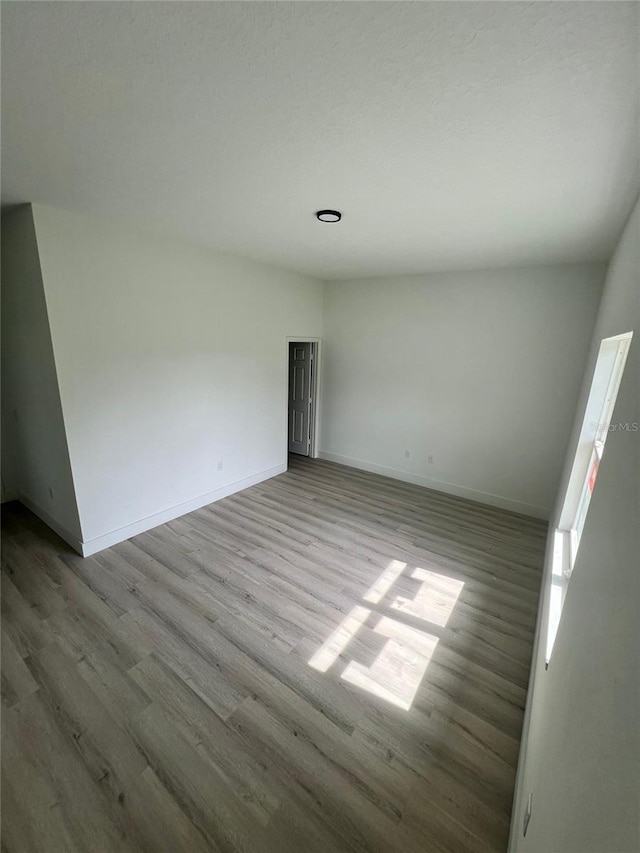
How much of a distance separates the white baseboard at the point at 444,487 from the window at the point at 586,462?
136 centimetres

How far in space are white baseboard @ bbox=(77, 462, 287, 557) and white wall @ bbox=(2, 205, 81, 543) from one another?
0.63 ft

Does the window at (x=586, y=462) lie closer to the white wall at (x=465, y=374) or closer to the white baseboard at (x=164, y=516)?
the white wall at (x=465, y=374)

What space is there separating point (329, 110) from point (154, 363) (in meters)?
2.65

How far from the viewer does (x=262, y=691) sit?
6.34 ft

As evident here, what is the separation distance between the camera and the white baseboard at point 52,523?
3.09 m

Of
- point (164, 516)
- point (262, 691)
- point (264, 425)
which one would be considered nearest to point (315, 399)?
point (264, 425)

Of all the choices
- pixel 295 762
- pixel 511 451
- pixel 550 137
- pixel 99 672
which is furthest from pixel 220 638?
pixel 511 451

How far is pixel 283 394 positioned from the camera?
16.0 ft

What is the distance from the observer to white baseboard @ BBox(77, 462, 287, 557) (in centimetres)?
310

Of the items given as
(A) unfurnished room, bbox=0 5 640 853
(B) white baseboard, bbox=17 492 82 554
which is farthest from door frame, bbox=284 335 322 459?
(B) white baseboard, bbox=17 492 82 554

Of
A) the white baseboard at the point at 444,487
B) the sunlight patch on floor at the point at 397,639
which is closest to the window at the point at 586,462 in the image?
the sunlight patch on floor at the point at 397,639

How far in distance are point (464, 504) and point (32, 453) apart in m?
4.82

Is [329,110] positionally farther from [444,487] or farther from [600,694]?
[444,487]

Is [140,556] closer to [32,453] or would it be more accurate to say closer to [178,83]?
[32,453]
